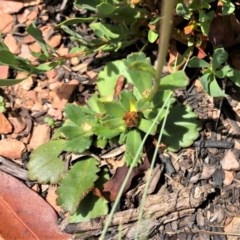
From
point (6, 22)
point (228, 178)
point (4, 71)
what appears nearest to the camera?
point (228, 178)

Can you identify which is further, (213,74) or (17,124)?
(17,124)

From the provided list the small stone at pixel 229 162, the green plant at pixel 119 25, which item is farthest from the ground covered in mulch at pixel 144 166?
the green plant at pixel 119 25

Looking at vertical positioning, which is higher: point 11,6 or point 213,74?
point 11,6

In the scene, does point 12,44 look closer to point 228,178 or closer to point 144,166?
point 144,166

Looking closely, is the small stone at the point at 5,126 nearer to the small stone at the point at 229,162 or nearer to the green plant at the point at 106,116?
the green plant at the point at 106,116

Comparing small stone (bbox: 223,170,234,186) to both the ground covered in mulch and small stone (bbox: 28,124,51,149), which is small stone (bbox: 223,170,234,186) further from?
small stone (bbox: 28,124,51,149)

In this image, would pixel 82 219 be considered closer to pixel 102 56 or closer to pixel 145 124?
pixel 145 124

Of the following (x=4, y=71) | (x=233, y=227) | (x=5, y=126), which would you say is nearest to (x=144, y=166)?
(x=233, y=227)
